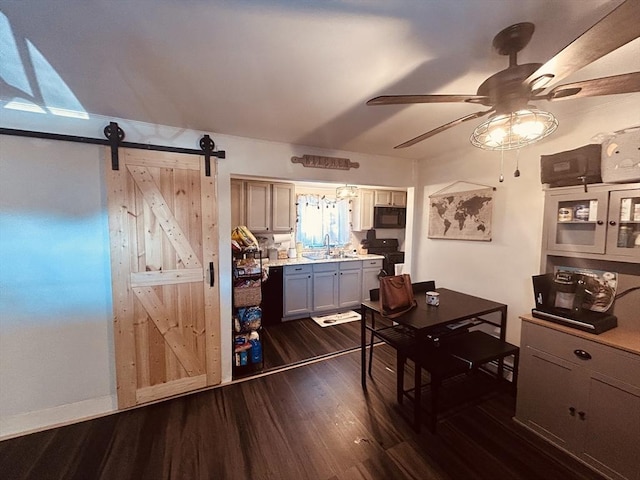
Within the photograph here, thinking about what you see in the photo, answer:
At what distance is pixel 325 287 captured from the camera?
4.21 metres

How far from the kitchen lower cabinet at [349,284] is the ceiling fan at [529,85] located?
3.14m

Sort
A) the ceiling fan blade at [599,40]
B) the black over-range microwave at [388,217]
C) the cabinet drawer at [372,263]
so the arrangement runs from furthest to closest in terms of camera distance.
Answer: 1. the black over-range microwave at [388,217]
2. the cabinet drawer at [372,263]
3. the ceiling fan blade at [599,40]

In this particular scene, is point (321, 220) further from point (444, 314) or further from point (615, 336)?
point (615, 336)

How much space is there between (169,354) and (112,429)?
23.0 inches

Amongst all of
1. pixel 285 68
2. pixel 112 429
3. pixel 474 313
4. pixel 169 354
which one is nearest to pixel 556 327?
pixel 474 313

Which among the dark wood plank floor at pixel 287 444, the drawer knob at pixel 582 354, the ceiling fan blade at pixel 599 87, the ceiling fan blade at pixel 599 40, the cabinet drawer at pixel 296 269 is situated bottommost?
the dark wood plank floor at pixel 287 444

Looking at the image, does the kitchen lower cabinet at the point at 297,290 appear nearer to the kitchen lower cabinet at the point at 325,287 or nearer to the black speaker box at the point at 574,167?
the kitchen lower cabinet at the point at 325,287

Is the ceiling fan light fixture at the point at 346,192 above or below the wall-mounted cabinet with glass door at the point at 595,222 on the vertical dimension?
above

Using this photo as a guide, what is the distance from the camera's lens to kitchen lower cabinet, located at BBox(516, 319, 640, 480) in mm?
1473

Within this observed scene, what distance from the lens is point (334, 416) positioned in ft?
6.84

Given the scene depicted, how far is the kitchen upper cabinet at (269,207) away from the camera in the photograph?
3.89 metres

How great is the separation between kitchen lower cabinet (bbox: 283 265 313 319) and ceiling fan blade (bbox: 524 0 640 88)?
11.2ft

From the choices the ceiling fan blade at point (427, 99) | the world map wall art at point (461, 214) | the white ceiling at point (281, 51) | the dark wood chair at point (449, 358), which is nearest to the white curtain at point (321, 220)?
the world map wall art at point (461, 214)

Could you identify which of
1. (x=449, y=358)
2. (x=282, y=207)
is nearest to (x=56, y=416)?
(x=449, y=358)
